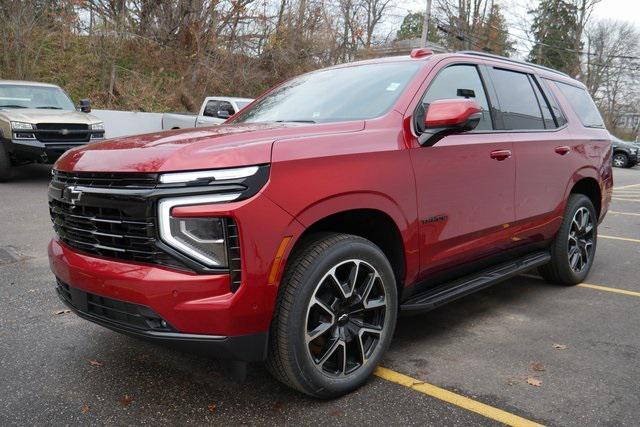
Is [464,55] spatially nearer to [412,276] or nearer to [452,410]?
[412,276]

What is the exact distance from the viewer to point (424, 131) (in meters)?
3.30

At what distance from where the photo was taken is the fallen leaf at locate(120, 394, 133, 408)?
→ 9.28 ft

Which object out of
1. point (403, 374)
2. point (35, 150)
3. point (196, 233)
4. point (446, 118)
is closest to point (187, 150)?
point (196, 233)

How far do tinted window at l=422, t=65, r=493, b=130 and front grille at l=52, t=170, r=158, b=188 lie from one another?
71.0 inches

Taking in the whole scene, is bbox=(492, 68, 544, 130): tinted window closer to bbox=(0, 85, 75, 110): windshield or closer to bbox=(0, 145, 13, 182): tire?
bbox=(0, 145, 13, 182): tire

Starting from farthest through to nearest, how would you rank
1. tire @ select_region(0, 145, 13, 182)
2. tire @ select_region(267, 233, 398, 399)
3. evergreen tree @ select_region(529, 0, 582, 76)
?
evergreen tree @ select_region(529, 0, 582, 76)
tire @ select_region(0, 145, 13, 182)
tire @ select_region(267, 233, 398, 399)

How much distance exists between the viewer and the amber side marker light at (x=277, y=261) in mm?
2527

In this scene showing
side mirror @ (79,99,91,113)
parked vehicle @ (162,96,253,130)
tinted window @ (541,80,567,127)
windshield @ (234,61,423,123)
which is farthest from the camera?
parked vehicle @ (162,96,253,130)

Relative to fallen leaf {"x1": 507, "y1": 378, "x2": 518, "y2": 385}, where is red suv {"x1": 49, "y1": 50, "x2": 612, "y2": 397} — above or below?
above

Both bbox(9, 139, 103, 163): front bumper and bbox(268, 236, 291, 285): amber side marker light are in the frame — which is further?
bbox(9, 139, 103, 163): front bumper

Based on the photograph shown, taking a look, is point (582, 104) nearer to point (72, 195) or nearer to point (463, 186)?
point (463, 186)

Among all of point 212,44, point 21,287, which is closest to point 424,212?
point 21,287

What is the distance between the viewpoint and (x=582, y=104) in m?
5.33

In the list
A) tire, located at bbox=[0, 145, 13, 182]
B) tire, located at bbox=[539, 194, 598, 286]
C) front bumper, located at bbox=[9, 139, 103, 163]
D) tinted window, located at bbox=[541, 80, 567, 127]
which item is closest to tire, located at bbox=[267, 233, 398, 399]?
tire, located at bbox=[539, 194, 598, 286]
